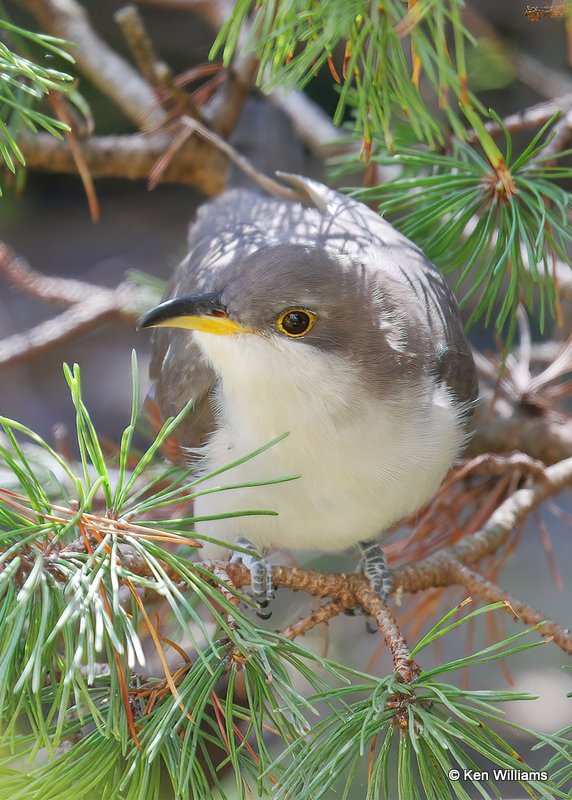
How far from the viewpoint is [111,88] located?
2.14 m

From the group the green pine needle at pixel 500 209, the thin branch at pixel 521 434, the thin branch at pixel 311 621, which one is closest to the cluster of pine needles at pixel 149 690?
the thin branch at pixel 311 621

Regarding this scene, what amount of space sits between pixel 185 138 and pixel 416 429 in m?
0.95

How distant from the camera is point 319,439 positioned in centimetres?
135

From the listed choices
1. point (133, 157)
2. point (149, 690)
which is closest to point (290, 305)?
point (149, 690)

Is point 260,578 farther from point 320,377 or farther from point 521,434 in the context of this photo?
point 521,434

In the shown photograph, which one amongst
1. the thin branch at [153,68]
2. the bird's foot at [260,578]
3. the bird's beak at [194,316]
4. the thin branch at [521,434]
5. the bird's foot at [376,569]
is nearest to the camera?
the bird's beak at [194,316]

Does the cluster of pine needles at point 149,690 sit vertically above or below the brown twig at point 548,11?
below

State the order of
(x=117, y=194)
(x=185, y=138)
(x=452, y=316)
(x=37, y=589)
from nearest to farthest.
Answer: (x=37, y=589) < (x=452, y=316) < (x=185, y=138) < (x=117, y=194)

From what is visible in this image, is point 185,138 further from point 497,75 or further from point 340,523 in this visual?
point 340,523

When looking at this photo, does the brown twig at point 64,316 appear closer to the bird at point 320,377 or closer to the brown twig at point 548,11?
the bird at point 320,377

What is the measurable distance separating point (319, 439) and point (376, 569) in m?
0.35

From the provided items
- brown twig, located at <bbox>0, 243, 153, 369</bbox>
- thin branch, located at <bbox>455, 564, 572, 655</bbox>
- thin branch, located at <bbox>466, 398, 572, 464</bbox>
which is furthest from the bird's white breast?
brown twig, located at <bbox>0, 243, 153, 369</bbox>

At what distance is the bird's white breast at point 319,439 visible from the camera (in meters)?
1.34

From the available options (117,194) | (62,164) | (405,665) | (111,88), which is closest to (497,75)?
(111,88)
